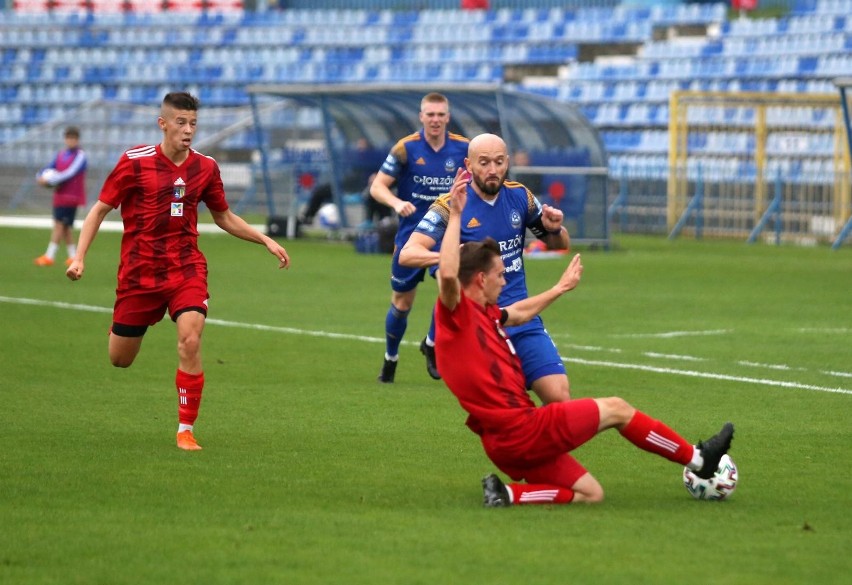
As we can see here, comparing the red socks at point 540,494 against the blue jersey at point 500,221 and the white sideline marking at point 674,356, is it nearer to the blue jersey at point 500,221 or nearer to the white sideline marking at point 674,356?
the blue jersey at point 500,221

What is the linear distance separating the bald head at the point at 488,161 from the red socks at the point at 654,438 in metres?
1.61

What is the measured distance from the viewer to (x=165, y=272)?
8.73m

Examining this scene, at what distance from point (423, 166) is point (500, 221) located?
3.42 meters

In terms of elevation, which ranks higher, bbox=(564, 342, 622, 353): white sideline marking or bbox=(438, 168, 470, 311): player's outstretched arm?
bbox=(438, 168, 470, 311): player's outstretched arm

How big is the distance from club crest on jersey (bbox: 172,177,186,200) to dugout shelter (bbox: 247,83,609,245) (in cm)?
1760

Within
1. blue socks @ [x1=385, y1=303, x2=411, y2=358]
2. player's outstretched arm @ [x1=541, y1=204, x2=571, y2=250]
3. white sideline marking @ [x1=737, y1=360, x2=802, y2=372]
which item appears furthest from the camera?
white sideline marking @ [x1=737, y1=360, x2=802, y2=372]

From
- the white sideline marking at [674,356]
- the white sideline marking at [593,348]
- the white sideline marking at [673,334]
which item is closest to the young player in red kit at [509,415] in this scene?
the white sideline marking at [674,356]

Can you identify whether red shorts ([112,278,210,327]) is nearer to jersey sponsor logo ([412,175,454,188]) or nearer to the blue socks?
the blue socks

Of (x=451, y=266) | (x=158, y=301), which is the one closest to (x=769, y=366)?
(x=158, y=301)

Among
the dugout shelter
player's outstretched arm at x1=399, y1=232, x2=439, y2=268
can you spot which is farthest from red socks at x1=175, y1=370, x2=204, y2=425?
the dugout shelter

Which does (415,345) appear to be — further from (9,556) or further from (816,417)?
(9,556)

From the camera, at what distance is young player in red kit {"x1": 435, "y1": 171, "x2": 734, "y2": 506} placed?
6.77 meters

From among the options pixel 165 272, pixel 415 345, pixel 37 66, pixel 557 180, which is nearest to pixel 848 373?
pixel 415 345

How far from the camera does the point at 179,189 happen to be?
28.9 feet
